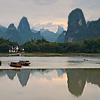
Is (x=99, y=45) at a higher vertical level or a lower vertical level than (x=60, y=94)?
higher

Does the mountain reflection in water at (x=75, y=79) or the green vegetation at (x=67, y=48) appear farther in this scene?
the green vegetation at (x=67, y=48)

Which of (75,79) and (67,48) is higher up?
(67,48)

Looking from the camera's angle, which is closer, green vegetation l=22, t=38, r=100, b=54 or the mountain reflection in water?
the mountain reflection in water

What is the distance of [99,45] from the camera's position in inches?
6585

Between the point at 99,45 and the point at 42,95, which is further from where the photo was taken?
the point at 99,45

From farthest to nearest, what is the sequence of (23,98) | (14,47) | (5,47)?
(14,47) → (5,47) → (23,98)

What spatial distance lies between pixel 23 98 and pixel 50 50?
145507 millimetres

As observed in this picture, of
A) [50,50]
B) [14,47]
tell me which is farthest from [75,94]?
[14,47]

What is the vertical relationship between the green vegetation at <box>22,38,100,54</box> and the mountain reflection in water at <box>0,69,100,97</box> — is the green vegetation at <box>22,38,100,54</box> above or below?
above

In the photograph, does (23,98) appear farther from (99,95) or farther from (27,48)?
(27,48)

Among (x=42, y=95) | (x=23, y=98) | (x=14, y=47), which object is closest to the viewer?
(x=23, y=98)

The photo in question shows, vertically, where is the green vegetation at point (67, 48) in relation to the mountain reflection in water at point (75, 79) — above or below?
above

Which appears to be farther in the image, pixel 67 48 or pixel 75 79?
pixel 67 48

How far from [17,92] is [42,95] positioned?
3575 millimetres
